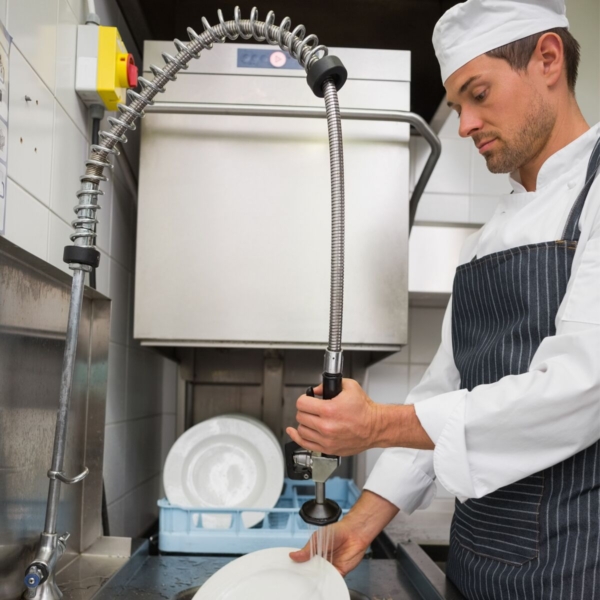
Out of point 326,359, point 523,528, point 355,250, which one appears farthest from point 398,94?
point 523,528

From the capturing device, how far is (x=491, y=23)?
0.88 m

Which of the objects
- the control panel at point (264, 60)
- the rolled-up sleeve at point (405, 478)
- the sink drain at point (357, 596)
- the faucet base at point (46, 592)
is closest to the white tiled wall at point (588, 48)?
the control panel at point (264, 60)

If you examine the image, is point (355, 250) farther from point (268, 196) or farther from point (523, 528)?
point (523, 528)

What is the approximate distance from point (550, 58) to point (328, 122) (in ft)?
1.32

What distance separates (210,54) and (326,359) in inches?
29.9

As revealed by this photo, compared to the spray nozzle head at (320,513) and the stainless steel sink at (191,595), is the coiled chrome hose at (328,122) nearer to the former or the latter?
the spray nozzle head at (320,513)

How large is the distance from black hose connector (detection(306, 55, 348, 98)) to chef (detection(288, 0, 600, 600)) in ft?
0.84

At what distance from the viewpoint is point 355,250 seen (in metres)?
1.16

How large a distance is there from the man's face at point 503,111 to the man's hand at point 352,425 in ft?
1.41

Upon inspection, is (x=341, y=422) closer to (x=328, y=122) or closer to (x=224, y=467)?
(x=328, y=122)

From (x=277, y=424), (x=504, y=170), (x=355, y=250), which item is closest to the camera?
(x=504, y=170)

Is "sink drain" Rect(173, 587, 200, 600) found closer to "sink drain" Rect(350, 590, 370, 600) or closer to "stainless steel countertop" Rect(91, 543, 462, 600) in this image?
"stainless steel countertop" Rect(91, 543, 462, 600)

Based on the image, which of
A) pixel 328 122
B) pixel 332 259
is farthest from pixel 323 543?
pixel 328 122

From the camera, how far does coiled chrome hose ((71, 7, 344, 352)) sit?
0.69 metres
